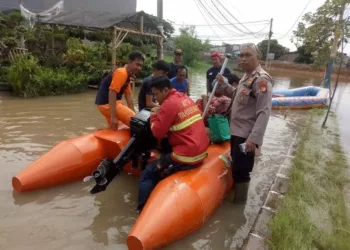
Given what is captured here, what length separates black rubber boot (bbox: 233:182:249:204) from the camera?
152 inches

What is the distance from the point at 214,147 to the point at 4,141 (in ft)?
12.9

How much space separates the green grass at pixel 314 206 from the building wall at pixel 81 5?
14600 millimetres

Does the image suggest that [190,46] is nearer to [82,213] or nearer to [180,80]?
[180,80]

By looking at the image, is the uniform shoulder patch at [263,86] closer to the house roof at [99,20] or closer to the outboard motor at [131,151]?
the outboard motor at [131,151]

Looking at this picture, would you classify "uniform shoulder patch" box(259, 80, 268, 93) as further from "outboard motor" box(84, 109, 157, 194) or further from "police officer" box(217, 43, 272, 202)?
"outboard motor" box(84, 109, 157, 194)

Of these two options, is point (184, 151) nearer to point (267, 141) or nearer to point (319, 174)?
point (319, 174)

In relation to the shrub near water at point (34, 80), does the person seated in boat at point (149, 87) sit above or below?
above

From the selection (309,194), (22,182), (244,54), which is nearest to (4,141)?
(22,182)

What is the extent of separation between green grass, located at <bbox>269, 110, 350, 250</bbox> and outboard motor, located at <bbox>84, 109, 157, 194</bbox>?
1.66m

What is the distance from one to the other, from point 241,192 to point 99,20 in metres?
11.6

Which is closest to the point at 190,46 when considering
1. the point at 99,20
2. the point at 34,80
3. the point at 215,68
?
the point at 99,20

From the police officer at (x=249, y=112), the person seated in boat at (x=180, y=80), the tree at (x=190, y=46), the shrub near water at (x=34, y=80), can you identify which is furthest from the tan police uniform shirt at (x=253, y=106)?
the tree at (x=190, y=46)

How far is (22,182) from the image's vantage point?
3.73 metres

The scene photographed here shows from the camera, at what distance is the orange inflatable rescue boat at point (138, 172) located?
2842 mm
